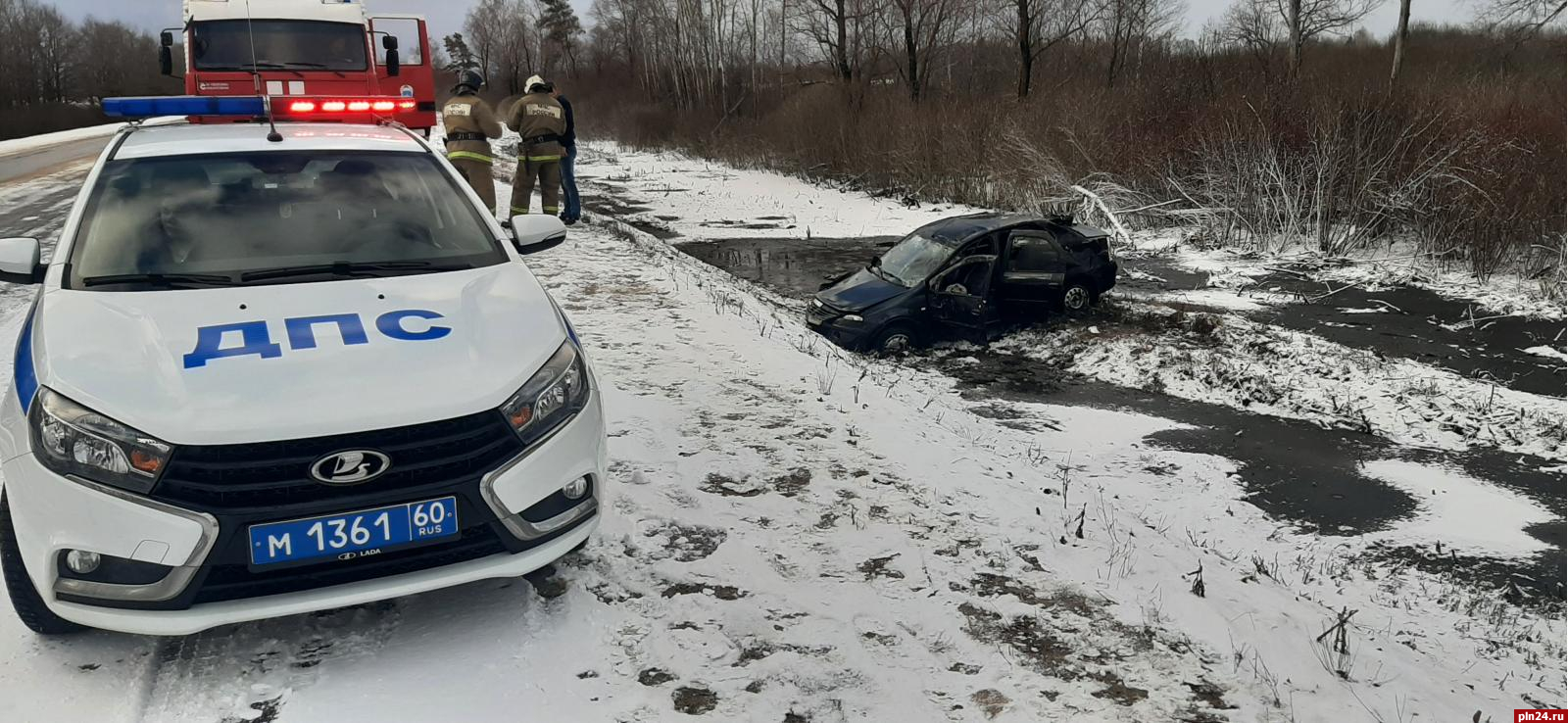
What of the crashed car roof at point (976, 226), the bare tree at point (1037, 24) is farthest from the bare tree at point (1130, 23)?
the crashed car roof at point (976, 226)

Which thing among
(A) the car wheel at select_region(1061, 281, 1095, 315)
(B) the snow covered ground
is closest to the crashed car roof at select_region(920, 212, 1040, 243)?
(A) the car wheel at select_region(1061, 281, 1095, 315)

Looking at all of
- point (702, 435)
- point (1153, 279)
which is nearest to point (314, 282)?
point (702, 435)

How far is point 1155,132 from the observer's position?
63.5ft

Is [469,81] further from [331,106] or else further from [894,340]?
[894,340]

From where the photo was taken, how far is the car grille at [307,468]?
8.21ft

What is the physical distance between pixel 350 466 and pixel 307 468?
11 centimetres

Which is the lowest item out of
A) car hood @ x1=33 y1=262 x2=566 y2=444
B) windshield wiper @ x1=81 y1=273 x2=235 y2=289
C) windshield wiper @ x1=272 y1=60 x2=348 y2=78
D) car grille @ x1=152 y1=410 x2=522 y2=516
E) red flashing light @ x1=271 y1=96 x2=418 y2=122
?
car grille @ x1=152 y1=410 x2=522 y2=516

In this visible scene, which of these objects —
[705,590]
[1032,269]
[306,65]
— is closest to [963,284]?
[1032,269]

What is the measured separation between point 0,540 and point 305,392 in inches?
46.0

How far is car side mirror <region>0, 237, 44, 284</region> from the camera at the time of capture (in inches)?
138

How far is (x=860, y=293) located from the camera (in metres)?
10.5

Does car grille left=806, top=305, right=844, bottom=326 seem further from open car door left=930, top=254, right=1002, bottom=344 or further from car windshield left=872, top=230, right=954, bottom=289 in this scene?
open car door left=930, top=254, right=1002, bottom=344

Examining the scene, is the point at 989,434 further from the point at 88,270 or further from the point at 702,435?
the point at 88,270

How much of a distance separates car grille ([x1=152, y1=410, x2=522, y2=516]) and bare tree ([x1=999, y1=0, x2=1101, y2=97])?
24.5 meters
